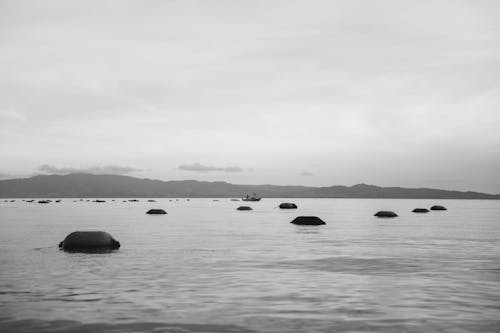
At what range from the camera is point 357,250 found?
52.3 metres

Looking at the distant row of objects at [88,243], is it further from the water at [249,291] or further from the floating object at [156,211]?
the floating object at [156,211]

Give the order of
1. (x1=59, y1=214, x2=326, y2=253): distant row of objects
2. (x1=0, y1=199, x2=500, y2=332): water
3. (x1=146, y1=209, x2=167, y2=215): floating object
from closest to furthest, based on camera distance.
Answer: (x1=0, y1=199, x2=500, y2=332): water < (x1=59, y1=214, x2=326, y2=253): distant row of objects < (x1=146, y1=209, x2=167, y2=215): floating object

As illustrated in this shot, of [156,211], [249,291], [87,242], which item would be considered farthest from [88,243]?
[156,211]

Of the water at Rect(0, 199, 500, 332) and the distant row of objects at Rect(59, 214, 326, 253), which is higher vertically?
the distant row of objects at Rect(59, 214, 326, 253)

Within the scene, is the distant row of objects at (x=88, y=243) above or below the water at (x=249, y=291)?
above

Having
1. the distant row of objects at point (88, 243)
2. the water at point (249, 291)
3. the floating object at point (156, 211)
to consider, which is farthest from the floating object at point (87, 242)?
the floating object at point (156, 211)

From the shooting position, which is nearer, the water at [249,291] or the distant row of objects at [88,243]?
the water at [249,291]

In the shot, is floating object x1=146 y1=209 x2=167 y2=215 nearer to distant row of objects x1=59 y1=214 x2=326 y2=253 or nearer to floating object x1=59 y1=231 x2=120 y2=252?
distant row of objects x1=59 y1=214 x2=326 y2=253

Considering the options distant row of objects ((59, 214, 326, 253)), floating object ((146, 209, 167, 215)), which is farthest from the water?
floating object ((146, 209, 167, 215))

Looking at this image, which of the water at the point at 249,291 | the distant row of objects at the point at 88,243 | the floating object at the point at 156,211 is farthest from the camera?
the floating object at the point at 156,211

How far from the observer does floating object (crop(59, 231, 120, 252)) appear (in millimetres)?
49994

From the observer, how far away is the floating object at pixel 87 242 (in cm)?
4999

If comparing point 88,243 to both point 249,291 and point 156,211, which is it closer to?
point 249,291

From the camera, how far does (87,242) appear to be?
5038cm
